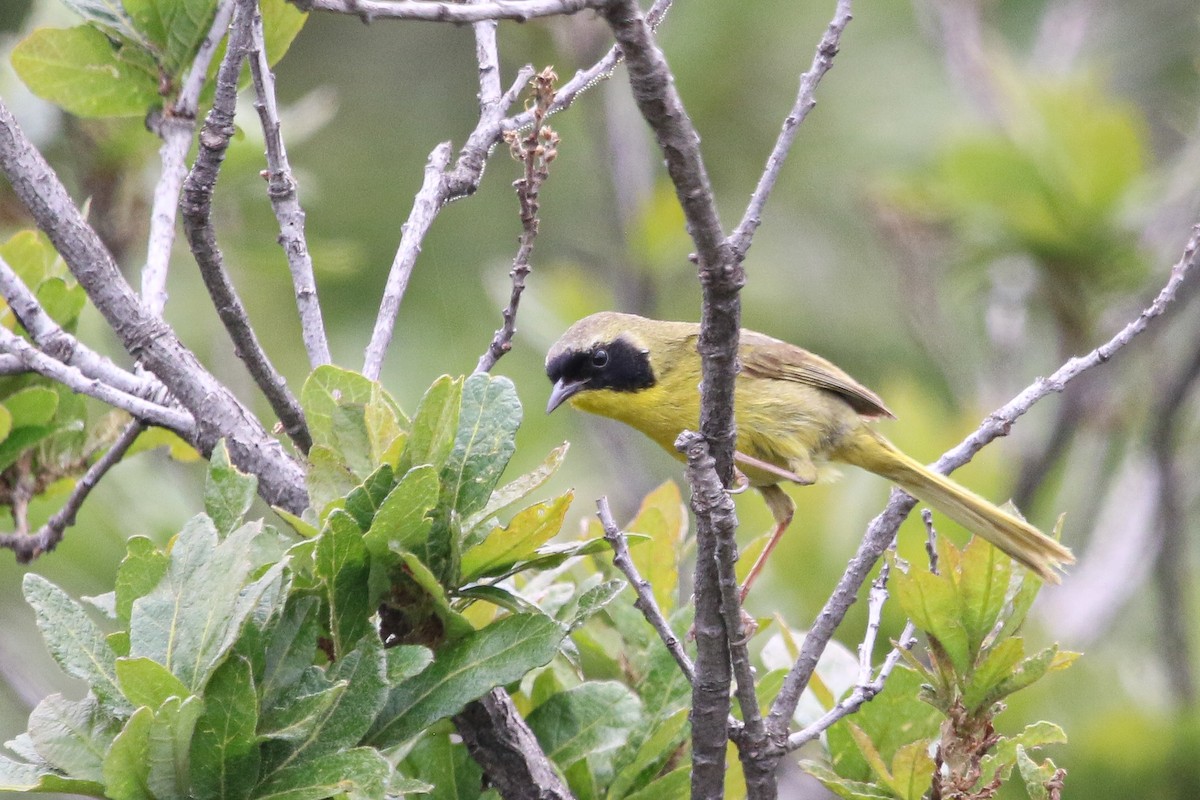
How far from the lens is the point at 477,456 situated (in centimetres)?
242

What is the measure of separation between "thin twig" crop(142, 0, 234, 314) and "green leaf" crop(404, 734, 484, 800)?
1119 millimetres

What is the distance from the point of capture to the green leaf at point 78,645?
6.98 ft

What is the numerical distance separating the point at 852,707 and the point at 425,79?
8128mm

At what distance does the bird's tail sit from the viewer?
3463 millimetres

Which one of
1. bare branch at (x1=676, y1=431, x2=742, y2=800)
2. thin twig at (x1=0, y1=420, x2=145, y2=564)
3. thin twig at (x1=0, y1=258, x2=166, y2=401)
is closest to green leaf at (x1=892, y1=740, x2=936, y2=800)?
Answer: bare branch at (x1=676, y1=431, x2=742, y2=800)

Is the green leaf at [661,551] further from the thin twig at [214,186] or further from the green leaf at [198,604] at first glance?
the green leaf at [198,604]

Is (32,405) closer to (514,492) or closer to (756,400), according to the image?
(514,492)

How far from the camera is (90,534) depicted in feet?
15.9

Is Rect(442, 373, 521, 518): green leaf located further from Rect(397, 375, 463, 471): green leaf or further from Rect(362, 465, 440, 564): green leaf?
Rect(362, 465, 440, 564): green leaf

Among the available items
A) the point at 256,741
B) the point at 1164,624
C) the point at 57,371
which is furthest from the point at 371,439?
the point at 1164,624

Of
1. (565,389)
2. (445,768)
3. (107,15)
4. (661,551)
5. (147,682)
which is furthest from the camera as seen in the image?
(565,389)

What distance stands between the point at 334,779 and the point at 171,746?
25cm

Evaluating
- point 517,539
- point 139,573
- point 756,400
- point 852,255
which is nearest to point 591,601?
point 517,539

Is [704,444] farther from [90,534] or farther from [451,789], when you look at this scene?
[90,534]
